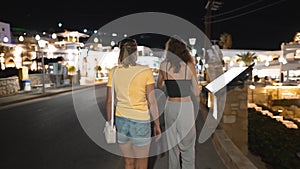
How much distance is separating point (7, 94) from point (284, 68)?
20.0 meters

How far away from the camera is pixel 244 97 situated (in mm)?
4570

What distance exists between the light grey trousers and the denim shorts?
373 mm

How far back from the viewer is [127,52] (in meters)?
2.82

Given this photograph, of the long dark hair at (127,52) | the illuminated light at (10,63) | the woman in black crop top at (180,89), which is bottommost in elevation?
the woman in black crop top at (180,89)

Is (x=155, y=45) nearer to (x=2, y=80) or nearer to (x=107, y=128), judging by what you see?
(x=2, y=80)

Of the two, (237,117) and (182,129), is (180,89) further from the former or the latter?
(237,117)

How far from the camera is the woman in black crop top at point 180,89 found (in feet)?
9.89

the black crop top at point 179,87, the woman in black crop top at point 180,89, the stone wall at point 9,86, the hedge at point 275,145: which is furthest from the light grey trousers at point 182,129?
the stone wall at point 9,86

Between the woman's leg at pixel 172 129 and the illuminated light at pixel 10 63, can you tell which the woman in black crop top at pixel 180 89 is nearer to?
the woman's leg at pixel 172 129

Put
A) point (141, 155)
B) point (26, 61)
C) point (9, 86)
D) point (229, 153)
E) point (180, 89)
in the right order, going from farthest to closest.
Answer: point (26, 61) < point (9, 86) < point (229, 153) < point (180, 89) < point (141, 155)

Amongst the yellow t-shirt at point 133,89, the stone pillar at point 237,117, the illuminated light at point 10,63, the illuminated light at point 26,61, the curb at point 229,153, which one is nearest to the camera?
the yellow t-shirt at point 133,89

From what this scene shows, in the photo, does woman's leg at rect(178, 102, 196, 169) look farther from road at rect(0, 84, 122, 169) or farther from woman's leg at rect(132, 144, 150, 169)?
road at rect(0, 84, 122, 169)

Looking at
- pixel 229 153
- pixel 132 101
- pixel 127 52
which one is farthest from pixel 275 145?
pixel 127 52

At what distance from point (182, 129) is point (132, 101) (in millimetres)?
718
